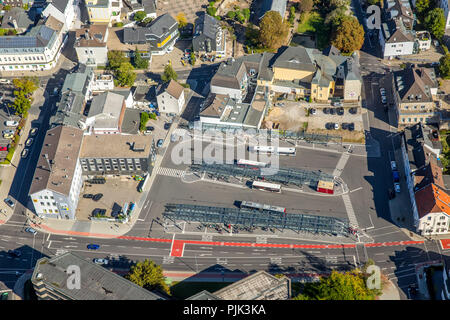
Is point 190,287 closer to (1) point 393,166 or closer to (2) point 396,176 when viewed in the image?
(2) point 396,176

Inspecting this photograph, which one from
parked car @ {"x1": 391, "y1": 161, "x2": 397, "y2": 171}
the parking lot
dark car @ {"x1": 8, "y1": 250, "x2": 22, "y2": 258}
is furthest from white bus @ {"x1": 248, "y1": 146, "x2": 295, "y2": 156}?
dark car @ {"x1": 8, "y1": 250, "x2": 22, "y2": 258}

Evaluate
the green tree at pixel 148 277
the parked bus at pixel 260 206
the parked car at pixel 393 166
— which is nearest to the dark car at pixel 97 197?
the green tree at pixel 148 277

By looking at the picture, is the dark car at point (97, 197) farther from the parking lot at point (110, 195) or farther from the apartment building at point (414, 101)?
the apartment building at point (414, 101)

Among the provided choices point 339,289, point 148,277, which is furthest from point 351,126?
point 148,277

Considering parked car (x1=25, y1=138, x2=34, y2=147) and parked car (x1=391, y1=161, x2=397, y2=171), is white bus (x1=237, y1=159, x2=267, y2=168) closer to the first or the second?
→ parked car (x1=391, y1=161, x2=397, y2=171)

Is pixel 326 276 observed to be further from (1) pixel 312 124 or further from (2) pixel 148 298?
(1) pixel 312 124

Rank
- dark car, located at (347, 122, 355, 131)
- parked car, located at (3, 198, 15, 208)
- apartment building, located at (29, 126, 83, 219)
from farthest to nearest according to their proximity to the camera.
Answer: dark car, located at (347, 122, 355, 131) → parked car, located at (3, 198, 15, 208) → apartment building, located at (29, 126, 83, 219)

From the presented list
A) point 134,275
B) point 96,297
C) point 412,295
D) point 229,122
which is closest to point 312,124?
Result: point 229,122
